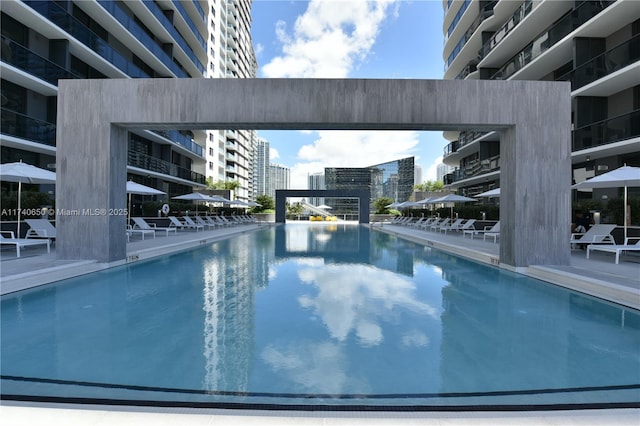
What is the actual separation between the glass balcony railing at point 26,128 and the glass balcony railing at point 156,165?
477 centimetres

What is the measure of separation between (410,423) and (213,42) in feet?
174

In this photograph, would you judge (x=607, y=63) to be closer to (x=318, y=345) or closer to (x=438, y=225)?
(x=438, y=225)

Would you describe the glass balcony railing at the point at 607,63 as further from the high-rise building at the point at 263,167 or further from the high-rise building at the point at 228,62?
the high-rise building at the point at 263,167

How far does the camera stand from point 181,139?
25.5 m

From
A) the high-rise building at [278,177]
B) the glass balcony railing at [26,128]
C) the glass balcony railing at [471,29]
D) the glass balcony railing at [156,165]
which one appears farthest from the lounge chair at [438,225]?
the high-rise building at [278,177]

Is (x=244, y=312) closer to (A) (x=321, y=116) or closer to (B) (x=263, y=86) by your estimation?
(A) (x=321, y=116)

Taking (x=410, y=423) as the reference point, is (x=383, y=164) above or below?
above

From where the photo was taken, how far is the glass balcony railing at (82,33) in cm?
1368

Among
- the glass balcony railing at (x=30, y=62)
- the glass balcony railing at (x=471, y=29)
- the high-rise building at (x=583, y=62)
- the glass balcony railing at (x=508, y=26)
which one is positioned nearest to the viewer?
the glass balcony railing at (x=30, y=62)

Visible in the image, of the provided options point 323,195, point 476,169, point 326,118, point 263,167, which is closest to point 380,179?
point 323,195

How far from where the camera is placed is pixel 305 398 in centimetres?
233

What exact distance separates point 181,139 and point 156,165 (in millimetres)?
4970

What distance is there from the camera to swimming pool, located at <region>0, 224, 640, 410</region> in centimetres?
240

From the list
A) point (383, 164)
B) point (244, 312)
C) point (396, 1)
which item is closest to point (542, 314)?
point (244, 312)
